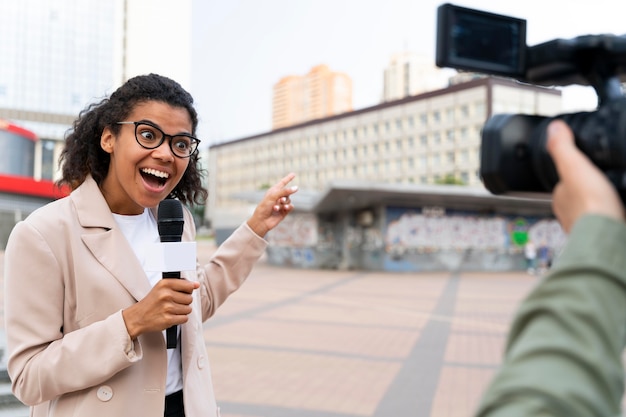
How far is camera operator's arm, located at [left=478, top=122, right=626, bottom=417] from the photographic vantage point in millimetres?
559

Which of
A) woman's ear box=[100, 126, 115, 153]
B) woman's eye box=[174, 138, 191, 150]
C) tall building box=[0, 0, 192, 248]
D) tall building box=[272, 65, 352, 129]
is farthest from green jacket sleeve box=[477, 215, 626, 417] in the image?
tall building box=[272, 65, 352, 129]

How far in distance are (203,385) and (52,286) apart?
54 cm

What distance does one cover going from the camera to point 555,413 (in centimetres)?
55

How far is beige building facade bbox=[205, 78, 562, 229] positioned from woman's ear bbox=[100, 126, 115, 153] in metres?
43.8

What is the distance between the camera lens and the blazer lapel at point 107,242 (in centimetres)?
157

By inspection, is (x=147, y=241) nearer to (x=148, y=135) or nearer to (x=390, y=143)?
(x=148, y=135)

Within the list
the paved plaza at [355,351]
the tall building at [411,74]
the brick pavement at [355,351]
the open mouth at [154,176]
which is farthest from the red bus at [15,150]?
the tall building at [411,74]

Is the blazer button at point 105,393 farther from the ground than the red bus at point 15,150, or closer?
closer

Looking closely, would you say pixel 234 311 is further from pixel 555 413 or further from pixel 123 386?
pixel 555 413

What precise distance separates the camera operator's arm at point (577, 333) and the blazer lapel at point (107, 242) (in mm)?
1187

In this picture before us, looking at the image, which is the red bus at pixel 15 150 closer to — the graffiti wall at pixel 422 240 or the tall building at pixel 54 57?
the tall building at pixel 54 57

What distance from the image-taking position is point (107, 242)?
159 cm

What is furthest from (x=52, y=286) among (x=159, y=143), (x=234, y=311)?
(x=234, y=311)

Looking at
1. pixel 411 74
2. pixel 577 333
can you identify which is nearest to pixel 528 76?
pixel 577 333
